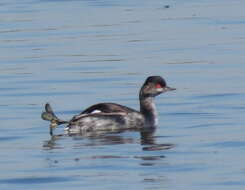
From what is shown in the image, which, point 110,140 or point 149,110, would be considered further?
point 149,110

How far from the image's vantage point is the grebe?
17.5 meters

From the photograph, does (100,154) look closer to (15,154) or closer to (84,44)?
(15,154)

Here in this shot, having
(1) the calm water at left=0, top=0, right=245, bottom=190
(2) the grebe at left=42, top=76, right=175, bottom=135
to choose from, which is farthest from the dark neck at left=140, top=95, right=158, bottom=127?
(1) the calm water at left=0, top=0, right=245, bottom=190

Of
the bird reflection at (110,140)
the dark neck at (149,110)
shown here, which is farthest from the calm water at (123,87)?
the dark neck at (149,110)

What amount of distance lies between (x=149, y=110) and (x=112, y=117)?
1.93 ft

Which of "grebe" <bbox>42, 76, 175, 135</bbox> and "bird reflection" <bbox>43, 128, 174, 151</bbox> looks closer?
"bird reflection" <bbox>43, 128, 174, 151</bbox>

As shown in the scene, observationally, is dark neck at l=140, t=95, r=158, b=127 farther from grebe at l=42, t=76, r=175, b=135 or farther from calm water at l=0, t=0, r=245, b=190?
calm water at l=0, t=0, r=245, b=190

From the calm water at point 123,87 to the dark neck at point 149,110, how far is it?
16 cm

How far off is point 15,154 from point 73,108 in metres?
3.76

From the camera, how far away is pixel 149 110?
1831 cm

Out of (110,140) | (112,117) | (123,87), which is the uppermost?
(123,87)

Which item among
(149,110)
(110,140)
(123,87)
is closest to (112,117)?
(149,110)

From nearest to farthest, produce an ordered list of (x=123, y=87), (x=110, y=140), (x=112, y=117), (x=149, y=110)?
(x=110, y=140)
(x=112, y=117)
(x=149, y=110)
(x=123, y=87)

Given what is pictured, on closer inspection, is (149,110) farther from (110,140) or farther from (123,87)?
(123,87)
